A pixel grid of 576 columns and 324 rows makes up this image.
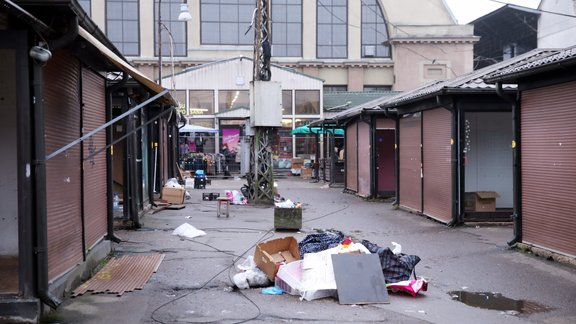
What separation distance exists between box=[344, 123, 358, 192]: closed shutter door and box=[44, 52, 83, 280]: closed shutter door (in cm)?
1738

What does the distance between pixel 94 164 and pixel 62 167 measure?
2327mm

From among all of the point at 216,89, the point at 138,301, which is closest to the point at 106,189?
the point at 138,301

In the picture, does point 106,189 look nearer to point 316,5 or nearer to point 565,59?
point 565,59

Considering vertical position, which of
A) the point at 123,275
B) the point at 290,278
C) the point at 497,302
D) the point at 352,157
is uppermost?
the point at 352,157

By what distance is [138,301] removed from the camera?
7.43 metres

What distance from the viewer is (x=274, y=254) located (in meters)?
9.02

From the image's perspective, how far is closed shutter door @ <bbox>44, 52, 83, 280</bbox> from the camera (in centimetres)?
707

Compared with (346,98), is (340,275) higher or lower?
lower

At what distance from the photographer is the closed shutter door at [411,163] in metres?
17.3

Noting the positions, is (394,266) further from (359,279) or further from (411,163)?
(411,163)

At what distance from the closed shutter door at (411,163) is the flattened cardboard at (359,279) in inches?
377

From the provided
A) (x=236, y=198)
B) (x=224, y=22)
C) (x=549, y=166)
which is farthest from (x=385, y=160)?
(x=224, y=22)

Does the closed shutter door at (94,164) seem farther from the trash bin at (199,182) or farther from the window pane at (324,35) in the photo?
the window pane at (324,35)

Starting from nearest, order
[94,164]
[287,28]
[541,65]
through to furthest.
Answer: [541,65]
[94,164]
[287,28]
